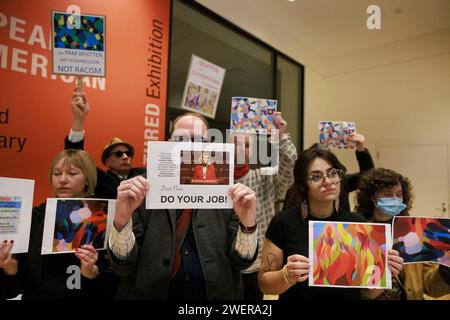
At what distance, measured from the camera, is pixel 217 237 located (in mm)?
1158

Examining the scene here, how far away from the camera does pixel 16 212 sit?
117 cm

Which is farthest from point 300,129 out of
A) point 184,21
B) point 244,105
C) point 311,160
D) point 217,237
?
point 217,237

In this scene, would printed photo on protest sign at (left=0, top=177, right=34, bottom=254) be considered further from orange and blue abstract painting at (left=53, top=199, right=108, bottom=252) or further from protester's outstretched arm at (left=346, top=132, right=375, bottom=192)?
protester's outstretched arm at (left=346, top=132, right=375, bottom=192)

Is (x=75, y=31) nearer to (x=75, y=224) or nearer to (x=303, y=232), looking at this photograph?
(x=75, y=224)

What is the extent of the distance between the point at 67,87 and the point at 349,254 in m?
2.20

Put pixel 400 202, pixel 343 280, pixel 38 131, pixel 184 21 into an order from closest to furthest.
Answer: pixel 343 280 < pixel 400 202 < pixel 38 131 < pixel 184 21

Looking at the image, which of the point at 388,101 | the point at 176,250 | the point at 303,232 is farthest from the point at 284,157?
the point at 388,101

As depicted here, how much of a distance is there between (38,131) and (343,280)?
6.97 ft

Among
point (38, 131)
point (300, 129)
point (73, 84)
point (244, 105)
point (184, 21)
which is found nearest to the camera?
point (244, 105)

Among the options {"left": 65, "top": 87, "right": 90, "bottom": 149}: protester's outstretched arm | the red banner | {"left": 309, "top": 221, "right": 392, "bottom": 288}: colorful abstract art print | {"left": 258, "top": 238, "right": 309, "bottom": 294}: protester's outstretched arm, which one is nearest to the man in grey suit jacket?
{"left": 258, "top": 238, "right": 309, "bottom": 294}: protester's outstretched arm

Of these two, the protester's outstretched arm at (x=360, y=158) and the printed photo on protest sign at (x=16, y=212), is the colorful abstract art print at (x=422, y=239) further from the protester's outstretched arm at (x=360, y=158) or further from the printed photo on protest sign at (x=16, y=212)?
the printed photo on protest sign at (x=16, y=212)

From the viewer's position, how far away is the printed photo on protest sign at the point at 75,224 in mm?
1181

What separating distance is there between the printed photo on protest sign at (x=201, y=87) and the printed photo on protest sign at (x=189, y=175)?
1.32 m

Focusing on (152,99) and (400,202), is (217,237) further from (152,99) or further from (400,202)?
(152,99)
